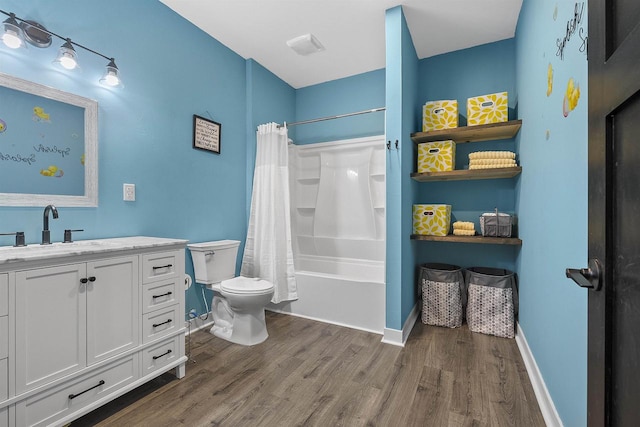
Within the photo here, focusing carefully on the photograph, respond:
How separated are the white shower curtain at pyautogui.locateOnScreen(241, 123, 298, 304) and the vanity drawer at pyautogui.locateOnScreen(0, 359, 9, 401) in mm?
1773

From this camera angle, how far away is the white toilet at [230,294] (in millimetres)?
2172

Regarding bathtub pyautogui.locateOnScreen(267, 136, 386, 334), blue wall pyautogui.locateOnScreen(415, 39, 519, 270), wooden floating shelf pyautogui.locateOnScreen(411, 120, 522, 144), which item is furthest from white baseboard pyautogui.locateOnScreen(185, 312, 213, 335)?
wooden floating shelf pyautogui.locateOnScreen(411, 120, 522, 144)

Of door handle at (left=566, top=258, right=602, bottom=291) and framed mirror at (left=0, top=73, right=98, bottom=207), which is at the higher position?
framed mirror at (left=0, top=73, right=98, bottom=207)

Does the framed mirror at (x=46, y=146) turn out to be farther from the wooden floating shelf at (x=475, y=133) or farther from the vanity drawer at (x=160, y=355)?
the wooden floating shelf at (x=475, y=133)

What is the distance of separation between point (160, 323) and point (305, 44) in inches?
98.0

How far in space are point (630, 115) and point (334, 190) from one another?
3.05 meters

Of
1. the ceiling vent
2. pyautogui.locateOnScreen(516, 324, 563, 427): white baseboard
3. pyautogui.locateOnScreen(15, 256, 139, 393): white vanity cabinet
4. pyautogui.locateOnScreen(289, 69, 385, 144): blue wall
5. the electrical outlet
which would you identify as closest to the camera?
pyautogui.locateOnScreen(15, 256, 139, 393): white vanity cabinet

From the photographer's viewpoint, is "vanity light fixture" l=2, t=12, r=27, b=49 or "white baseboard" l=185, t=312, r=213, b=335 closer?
"vanity light fixture" l=2, t=12, r=27, b=49

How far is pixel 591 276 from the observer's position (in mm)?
688

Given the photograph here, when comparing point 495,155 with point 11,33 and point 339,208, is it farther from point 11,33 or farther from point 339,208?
point 11,33

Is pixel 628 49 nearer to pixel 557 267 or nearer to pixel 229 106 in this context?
pixel 557 267

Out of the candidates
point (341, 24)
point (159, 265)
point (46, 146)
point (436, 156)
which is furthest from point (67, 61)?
point (436, 156)

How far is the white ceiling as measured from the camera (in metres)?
2.26

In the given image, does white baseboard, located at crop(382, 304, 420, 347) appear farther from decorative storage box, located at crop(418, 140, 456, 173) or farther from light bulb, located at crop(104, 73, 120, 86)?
light bulb, located at crop(104, 73, 120, 86)
